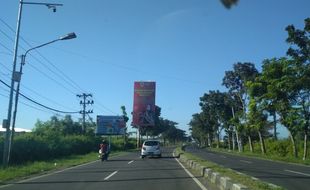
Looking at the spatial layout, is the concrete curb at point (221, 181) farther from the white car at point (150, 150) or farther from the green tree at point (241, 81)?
the green tree at point (241, 81)

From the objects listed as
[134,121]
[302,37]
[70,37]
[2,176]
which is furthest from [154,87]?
[2,176]

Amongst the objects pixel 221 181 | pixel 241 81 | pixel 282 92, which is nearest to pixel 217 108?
pixel 241 81

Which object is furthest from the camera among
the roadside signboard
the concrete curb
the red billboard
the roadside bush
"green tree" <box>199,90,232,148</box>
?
"green tree" <box>199,90,232,148</box>

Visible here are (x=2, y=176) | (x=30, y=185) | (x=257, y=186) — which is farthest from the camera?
(x=2, y=176)

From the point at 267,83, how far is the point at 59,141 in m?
23.9

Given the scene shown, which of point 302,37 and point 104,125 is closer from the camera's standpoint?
point 302,37

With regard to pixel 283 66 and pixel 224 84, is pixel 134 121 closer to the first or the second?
pixel 224 84

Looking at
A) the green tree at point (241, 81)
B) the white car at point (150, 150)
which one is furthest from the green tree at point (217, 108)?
the white car at point (150, 150)

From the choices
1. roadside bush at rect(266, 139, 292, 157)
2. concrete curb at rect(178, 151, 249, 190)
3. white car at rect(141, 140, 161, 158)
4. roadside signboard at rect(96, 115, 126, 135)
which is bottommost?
concrete curb at rect(178, 151, 249, 190)

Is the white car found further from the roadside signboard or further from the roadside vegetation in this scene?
the roadside signboard

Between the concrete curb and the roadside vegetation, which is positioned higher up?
the roadside vegetation

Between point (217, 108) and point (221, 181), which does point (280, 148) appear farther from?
point (221, 181)

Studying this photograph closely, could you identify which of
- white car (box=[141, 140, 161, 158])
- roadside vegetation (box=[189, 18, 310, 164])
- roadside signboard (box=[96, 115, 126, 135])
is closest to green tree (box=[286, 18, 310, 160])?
roadside vegetation (box=[189, 18, 310, 164])

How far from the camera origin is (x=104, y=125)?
244 ft
